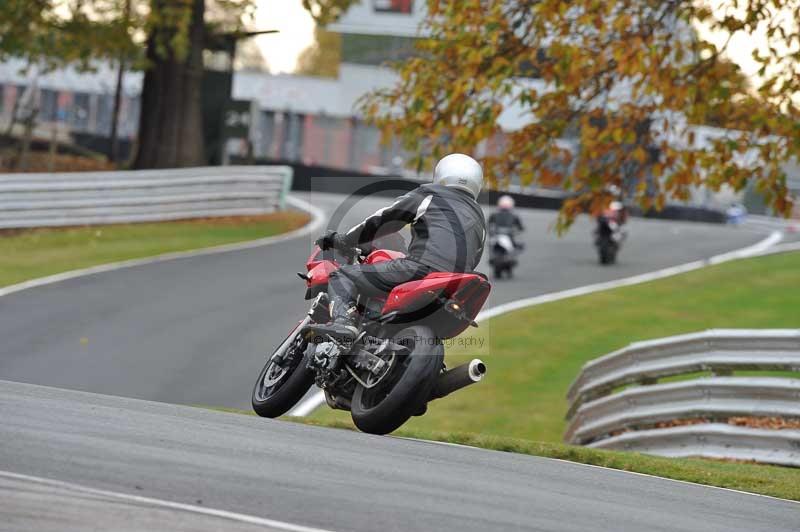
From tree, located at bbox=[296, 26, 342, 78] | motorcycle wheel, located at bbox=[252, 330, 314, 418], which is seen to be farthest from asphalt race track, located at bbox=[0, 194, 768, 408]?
tree, located at bbox=[296, 26, 342, 78]

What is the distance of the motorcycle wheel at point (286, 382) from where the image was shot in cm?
852

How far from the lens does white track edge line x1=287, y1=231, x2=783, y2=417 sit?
1495 cm

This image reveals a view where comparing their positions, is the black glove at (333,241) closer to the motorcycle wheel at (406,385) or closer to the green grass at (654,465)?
the motorcycle wheel at (406,385)

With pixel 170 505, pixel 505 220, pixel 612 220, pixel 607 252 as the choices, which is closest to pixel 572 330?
pixel 505 220

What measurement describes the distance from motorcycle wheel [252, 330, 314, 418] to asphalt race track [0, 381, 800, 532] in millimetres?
157

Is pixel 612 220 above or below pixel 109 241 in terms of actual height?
above

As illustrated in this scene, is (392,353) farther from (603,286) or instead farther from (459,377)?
(603,286)

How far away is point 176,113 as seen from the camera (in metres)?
31.7

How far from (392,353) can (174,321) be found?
33.0ft

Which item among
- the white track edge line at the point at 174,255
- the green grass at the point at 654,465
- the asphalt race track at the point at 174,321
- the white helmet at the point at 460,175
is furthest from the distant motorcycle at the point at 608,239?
the white helmet at the point at 460,175

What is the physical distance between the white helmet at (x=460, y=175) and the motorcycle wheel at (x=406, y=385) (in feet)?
3.16

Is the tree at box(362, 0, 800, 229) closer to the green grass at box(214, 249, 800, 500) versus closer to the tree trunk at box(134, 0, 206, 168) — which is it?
the green grass at box(214, 249, 800, 500)

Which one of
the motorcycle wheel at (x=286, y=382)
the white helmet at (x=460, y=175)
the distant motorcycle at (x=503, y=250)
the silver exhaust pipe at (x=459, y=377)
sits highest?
the white helmet at (x=460, y=175)

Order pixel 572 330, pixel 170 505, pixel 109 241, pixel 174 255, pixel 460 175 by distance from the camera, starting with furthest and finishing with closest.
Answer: pixel 109 241 < pixel 174 255 < pixel 572 330 < pixel 460 175 < pixel 170 505
